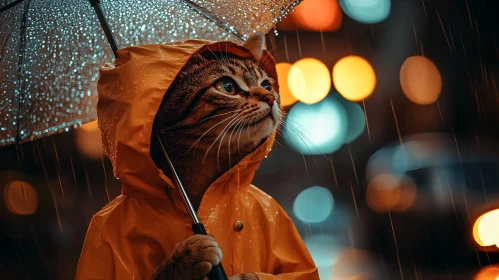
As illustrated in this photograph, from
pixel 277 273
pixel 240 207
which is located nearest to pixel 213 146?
pixel 240 207

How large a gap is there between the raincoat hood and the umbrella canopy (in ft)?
1.41

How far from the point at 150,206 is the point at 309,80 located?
1631cm

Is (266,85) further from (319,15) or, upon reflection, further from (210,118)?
(319,15)

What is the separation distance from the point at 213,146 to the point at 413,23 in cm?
1236

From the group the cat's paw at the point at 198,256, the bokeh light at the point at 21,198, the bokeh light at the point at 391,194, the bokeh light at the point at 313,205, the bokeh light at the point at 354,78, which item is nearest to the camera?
the cat's paw at the point at 198,256

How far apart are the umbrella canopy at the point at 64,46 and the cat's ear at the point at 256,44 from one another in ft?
1.34

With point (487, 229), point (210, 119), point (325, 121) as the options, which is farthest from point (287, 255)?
point (325, 121)

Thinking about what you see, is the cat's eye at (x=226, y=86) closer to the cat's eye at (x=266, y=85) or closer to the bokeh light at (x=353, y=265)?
the cat's eye at (x=266, y=85)

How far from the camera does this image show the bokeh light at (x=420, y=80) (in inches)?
548

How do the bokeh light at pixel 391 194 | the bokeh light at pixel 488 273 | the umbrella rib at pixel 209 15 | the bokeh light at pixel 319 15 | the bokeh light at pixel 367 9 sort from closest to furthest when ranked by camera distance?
the umbrella rib at pixel 209 15 < the bokeh light at pixel 488 273 < the bokeh light at pixel 391 194 < the bokeh light at pixel 367 9 < the bokeh light at pixel 319 15

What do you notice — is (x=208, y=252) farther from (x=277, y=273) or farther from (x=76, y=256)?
(x=76, y=256)

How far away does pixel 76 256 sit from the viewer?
9039mm

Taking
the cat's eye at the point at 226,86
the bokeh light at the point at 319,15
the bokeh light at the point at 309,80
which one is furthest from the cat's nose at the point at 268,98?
the bokeh light at the point at 309,80

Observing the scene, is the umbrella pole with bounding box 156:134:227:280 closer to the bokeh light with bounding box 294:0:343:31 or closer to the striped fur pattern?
the striped fur pattern
